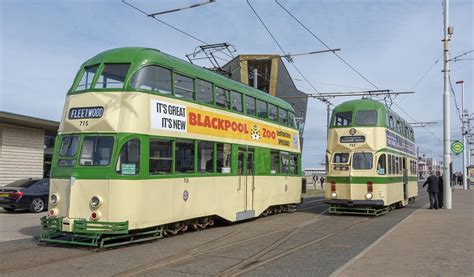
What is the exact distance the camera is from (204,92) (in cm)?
1285

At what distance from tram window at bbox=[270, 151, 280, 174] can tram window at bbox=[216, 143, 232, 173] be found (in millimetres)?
3359

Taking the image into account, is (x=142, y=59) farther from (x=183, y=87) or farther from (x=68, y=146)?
(x=68, y=146)

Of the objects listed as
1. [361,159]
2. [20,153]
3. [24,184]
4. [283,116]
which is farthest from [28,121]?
[361,159]

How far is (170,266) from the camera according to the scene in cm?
833

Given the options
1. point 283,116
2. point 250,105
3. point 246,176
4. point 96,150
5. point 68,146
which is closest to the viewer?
point 96,150

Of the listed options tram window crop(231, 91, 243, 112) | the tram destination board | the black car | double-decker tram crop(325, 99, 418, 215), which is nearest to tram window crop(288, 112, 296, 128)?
double-decker tram crop(325, 99, 418, 215)

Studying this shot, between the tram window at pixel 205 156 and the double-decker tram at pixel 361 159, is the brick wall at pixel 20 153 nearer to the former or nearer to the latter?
the tram window at pixel 205 156

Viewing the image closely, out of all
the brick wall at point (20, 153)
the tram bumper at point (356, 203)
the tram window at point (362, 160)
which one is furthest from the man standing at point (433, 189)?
the brick wall at point (20, 153)

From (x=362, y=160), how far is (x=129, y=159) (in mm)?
10504

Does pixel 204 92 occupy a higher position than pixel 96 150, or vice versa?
pixel 204 92

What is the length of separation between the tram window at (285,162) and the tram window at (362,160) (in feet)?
8.02

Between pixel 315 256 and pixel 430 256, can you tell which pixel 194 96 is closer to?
pixel 315 256

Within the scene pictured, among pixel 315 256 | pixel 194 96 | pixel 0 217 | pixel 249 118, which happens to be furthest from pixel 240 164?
pixel 0 217

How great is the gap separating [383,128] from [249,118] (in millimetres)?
5948
